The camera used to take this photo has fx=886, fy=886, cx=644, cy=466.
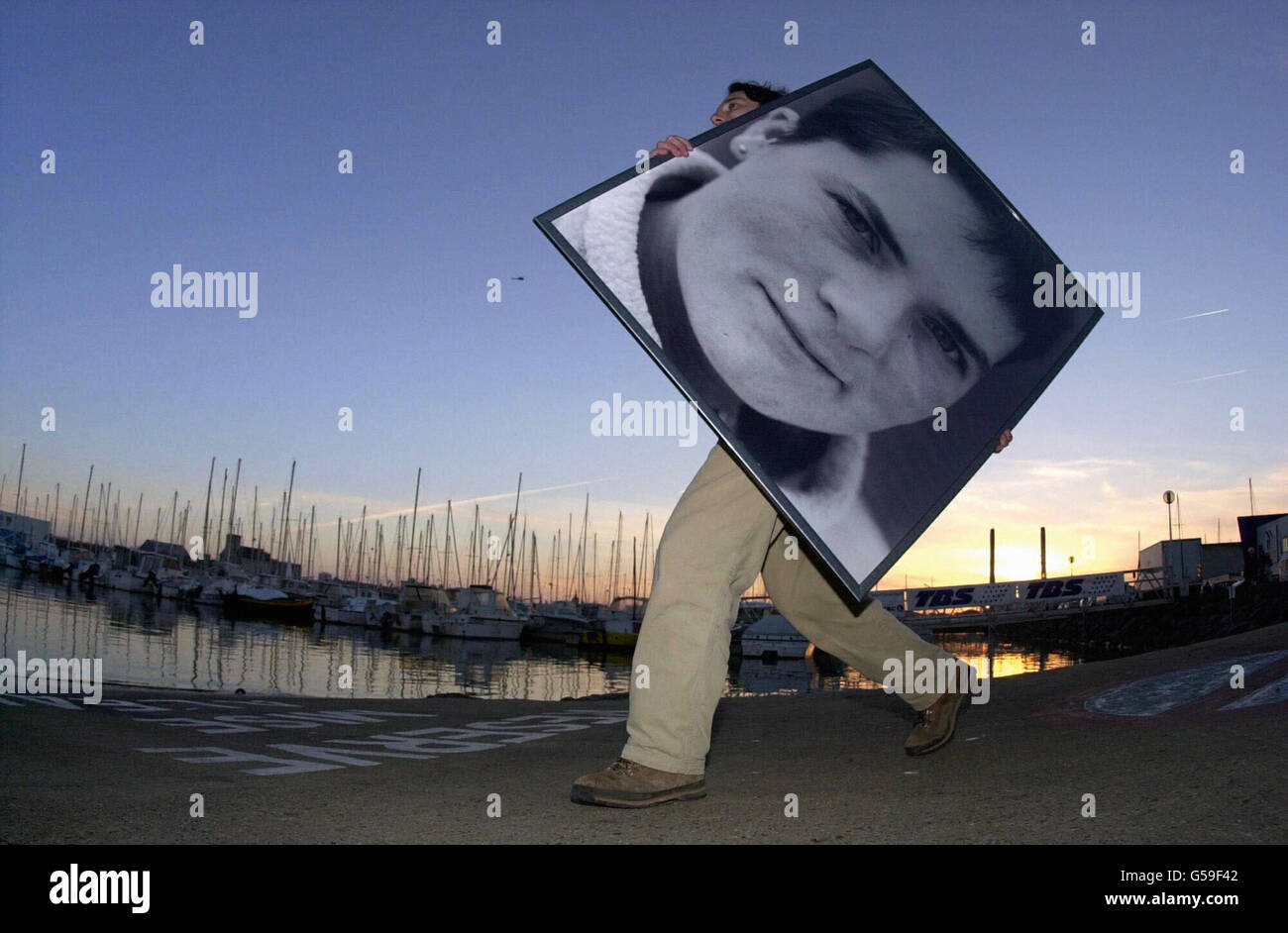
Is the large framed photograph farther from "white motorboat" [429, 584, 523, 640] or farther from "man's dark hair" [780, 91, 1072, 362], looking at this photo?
"white motorboat" [429, 584, 523, 640]

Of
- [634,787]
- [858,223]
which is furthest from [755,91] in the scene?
[634,787]

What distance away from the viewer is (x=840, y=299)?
3.57 metres

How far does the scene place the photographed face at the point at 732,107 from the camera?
388 centimetres

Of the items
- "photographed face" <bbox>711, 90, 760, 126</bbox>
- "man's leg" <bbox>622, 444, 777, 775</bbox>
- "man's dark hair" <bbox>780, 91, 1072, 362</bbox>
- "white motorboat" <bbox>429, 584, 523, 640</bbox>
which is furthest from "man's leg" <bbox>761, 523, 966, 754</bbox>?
"white motorboat" <bbox>429, 584, 523, 640</bbox>

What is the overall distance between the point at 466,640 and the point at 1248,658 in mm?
A: 56544

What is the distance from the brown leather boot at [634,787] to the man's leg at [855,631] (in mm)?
986

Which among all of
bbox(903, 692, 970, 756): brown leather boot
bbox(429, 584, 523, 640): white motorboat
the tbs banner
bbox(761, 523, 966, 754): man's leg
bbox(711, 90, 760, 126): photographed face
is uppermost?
bbox(711, 90, 760, 126): photographed face

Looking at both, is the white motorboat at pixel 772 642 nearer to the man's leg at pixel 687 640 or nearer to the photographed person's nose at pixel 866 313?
the photographed person's nose at pixel 866 313

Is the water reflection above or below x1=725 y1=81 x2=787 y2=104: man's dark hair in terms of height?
below

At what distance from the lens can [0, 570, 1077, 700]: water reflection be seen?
25.3 metres

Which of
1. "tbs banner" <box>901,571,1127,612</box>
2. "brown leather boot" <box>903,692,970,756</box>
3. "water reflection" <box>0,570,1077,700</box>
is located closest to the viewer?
"brown leather boot" <box>903,692,970,756</box>
